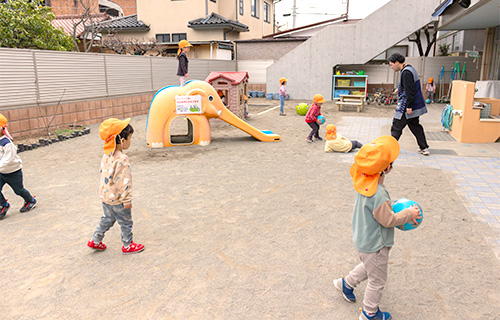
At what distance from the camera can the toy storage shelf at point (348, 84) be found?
20859mm

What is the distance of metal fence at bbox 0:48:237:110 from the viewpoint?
34.0 feet

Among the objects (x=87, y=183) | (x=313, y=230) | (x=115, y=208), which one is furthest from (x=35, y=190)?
(x=313, y=230)

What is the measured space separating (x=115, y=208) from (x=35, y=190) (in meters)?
3.27

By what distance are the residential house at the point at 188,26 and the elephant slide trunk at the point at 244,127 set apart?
15.7 m

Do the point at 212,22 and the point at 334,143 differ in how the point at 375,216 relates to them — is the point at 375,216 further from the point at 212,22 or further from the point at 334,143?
the point at 212,22

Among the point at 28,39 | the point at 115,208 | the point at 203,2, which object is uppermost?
the point at 203,2

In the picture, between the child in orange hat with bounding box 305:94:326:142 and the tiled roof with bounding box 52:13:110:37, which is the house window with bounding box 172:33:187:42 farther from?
the child in orange hat with bounding box 305:94:326:142

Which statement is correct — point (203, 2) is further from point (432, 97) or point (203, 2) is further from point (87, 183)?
point (87, 183)

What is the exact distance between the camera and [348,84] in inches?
835

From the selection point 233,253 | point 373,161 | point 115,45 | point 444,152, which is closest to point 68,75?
point 233,253

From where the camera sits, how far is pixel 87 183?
6836 mm

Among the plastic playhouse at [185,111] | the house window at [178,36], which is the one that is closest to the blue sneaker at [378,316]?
the plastic playhouse at [185,111]

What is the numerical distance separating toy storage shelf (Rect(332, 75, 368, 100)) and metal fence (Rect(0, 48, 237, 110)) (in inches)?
352

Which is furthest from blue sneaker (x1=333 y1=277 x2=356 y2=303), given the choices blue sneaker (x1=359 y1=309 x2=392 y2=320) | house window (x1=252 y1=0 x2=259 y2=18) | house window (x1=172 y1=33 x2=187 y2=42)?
house window (x1=252 y1=0 x2=259 y2=18)
